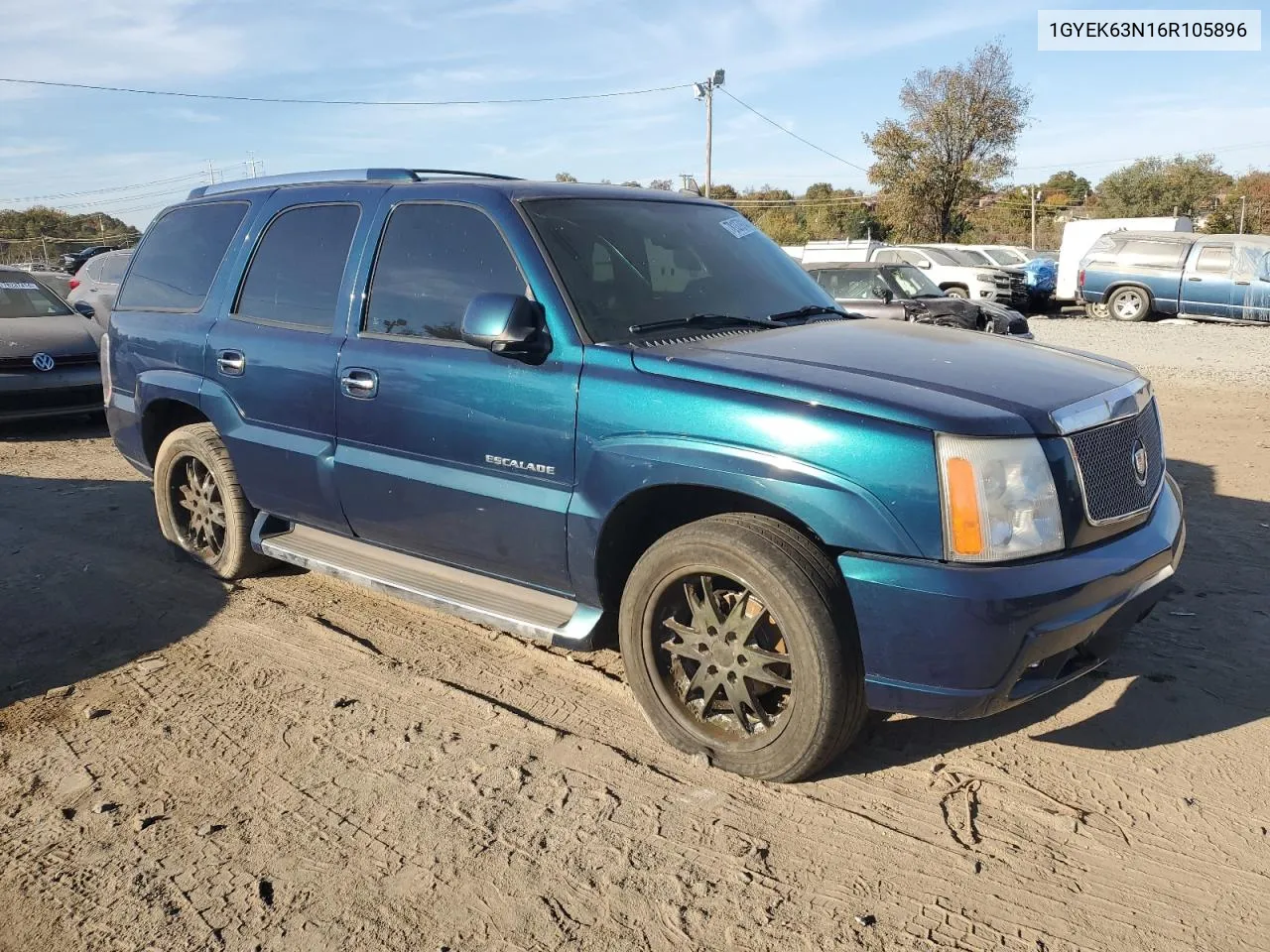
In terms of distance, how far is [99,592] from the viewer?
16.1 ft

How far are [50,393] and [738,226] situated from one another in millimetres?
7408

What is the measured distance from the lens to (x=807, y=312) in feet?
13.4

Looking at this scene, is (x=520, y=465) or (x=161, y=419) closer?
(x=520, y=465)

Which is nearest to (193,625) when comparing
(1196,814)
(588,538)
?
(588,538)

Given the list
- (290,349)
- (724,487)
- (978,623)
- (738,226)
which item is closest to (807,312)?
(738,226)

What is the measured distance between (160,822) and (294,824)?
16.2 inches

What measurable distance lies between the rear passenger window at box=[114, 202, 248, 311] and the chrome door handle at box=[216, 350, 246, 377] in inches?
17.1

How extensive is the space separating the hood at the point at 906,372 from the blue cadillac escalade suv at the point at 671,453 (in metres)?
0.02

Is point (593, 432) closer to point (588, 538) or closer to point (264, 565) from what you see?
point (588, 538)

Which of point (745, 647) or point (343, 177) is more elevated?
point (343, 177)

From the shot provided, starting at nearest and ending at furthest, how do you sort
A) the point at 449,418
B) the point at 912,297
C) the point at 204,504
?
the point at 449,418 → the point at 204,504 → the point at 912,297

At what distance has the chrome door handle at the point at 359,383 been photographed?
3887 millimetres

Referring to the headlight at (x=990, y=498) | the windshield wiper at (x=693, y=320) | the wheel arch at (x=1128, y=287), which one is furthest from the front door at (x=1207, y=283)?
the headlight at (x=990, y=498)

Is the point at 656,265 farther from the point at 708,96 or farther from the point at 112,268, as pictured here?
A: the point at 708,96
